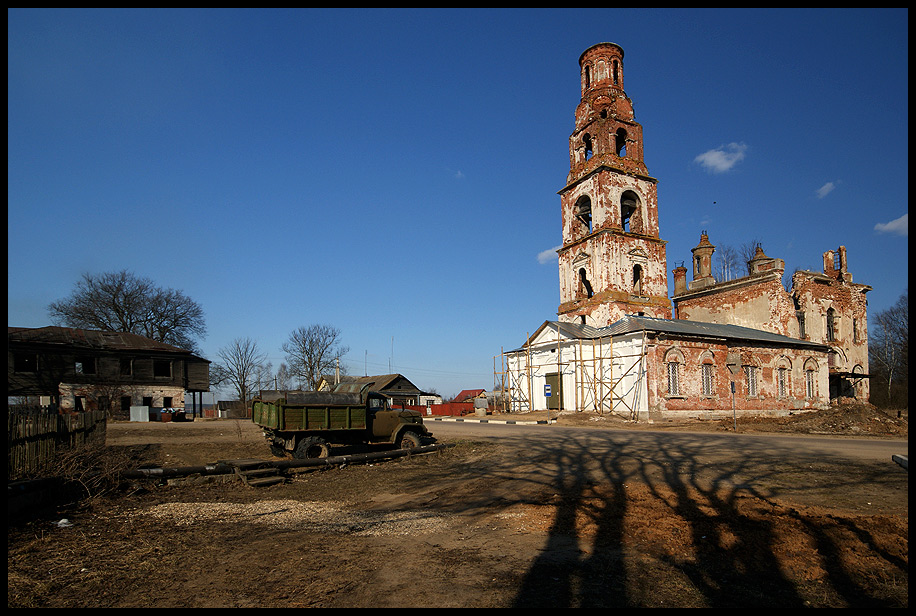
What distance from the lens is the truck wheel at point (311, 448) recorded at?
45.6 ft

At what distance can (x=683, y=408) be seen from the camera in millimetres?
29031

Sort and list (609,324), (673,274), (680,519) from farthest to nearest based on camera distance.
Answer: (673,274)
(609,324)
(680,519)

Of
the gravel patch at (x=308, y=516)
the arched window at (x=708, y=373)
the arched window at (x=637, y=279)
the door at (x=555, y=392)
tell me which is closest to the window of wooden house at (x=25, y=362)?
the door at (x=555, y=392)

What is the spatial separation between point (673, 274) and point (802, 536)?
45.9 m

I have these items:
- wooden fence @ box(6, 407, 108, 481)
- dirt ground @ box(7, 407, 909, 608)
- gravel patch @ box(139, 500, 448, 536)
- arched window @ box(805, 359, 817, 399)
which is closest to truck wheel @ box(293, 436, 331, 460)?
dirt ground @ box(7, 407, 909, 608)

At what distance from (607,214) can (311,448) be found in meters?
28.4

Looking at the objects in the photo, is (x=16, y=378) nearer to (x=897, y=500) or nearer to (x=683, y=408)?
(x=683, y=408)

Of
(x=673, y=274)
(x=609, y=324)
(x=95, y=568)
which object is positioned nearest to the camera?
(x=95, y=568)

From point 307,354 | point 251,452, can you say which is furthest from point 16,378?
point 307,354

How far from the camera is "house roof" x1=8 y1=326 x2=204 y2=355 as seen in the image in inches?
1443

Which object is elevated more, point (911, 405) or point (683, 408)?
point (911, 405)

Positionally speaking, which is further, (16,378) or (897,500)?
(16,378)

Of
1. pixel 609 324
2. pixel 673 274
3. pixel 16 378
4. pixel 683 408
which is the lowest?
pixel 683 408

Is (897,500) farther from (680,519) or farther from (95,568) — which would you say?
(95,568)
